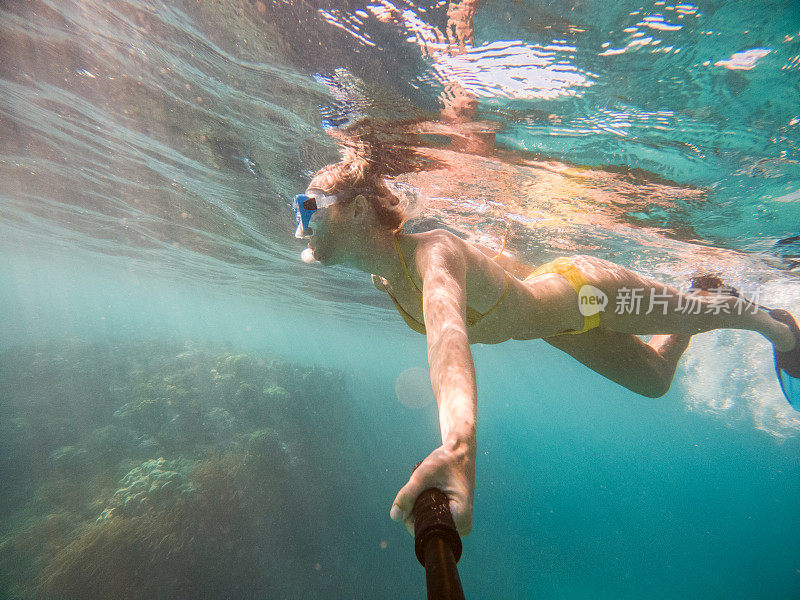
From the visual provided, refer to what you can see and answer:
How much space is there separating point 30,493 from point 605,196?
75.2 ft

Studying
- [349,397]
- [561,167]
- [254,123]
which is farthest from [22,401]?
[561,167]

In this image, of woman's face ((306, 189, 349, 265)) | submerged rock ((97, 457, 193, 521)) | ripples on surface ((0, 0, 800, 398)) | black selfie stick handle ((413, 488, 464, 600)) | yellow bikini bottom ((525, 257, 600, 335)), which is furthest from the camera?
submerged rock ((97, 457, 193, 521))

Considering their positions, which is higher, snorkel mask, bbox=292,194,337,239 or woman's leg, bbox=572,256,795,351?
snorkel mask, bbox=292,194,337,239

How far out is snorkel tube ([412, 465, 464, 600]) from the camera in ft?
2.51

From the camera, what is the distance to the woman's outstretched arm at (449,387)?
3.40ft

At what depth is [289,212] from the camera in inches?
470

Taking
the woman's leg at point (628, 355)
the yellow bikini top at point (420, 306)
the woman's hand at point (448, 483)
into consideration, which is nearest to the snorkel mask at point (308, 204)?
the yellow bikini top at point (420, 306)

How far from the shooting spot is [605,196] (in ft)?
26.5

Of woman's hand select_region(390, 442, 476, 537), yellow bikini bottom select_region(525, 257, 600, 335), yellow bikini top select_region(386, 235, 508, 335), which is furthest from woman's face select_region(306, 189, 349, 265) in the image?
woman's hand select_region(390, 442, 476, 537)

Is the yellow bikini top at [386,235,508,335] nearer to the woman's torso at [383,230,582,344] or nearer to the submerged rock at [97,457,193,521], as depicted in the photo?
the woman's torso at [383,230,582,344]

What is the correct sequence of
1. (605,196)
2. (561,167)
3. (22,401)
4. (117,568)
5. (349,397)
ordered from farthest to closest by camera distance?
(349,397), (22,401), (117,568), (605,196), (561,167)

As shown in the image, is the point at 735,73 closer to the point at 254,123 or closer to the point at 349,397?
the point at 254,123

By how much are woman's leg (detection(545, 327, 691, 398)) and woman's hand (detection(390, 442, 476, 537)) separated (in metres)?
3.69

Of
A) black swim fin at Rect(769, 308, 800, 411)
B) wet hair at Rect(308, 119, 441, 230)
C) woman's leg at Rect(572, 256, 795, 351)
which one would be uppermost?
wet hair at Rect(308, 119, 441, 230)
